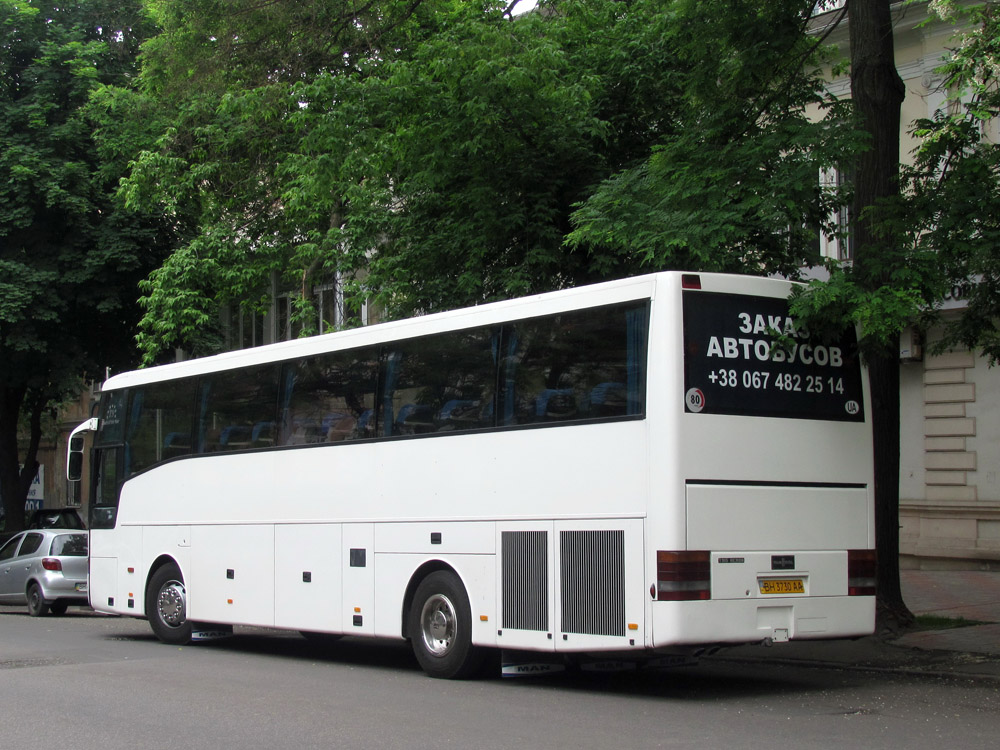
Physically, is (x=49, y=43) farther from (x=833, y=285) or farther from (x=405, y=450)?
(x=833, y=285)

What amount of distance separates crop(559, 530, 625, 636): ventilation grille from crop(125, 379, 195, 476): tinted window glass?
667 cm

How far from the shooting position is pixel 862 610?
1067 cm

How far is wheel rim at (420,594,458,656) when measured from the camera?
11.5 meters

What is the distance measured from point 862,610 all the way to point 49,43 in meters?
22.5

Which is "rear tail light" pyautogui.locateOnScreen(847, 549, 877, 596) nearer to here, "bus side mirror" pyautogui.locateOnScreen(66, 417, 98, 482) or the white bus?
the white bus

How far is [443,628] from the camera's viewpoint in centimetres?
1166

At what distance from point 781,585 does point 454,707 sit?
2816 mm

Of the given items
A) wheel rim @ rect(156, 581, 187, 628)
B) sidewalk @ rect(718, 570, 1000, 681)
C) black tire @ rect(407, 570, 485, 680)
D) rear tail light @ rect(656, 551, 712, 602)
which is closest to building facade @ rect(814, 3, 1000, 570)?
sidewalk @ rect(718, 570, 1000, 681)

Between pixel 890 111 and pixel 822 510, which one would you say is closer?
pixel 822 510

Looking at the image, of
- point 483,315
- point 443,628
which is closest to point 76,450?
point 443,628

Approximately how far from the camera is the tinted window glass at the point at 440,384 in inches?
446

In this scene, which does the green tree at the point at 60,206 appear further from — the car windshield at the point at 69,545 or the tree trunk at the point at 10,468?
the car windshield at the point at 69,545

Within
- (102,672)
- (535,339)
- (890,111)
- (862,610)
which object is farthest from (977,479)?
(102,672)

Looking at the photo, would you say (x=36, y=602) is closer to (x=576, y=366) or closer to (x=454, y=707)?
(x=454, y=707)
